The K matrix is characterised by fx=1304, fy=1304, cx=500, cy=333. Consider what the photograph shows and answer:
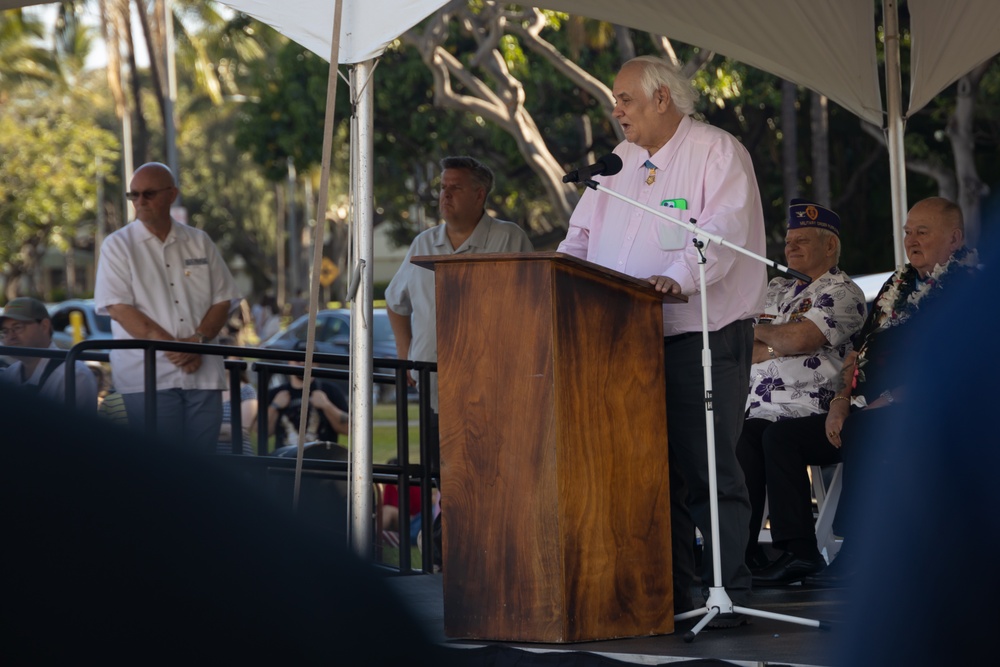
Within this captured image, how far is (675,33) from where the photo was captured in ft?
23.3

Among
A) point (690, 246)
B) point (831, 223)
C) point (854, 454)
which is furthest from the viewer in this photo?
point (831, 223)

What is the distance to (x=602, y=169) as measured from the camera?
14.9ft

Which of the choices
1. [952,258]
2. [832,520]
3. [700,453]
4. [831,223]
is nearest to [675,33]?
[831,223]

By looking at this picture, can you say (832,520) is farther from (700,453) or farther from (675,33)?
(675,33)

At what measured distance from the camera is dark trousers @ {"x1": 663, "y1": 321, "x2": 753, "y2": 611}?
470cm

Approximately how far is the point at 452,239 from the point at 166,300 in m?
1.51

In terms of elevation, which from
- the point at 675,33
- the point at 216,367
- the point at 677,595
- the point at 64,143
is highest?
the point at 64,143

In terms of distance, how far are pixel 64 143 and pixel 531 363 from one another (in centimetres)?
5079

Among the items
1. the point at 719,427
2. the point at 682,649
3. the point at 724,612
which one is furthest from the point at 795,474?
the point at 682,649

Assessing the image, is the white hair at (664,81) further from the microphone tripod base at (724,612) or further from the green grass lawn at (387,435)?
the green grass lawn at (387,435)

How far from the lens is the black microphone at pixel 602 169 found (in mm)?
4420

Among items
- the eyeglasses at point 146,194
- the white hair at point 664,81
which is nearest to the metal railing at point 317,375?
the eyeglasses at point 146,194

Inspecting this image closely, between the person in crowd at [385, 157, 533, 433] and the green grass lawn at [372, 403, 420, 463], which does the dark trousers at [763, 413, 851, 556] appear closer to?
the person in crowd at [385, 157, 533, 433]

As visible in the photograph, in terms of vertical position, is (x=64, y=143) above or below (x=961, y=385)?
above
